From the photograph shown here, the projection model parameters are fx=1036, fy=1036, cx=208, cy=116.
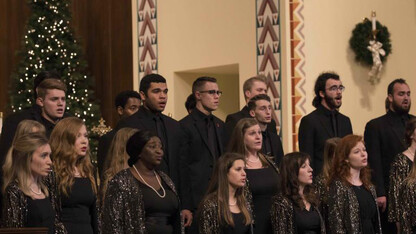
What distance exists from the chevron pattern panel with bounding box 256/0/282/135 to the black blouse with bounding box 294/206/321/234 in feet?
14.1

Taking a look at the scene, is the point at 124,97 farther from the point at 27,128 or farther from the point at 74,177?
the point at 27,128

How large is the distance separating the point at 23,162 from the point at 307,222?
232 centimetres

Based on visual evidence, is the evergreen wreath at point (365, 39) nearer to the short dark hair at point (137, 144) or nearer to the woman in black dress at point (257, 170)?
the woman in black dress at point (257, 170)

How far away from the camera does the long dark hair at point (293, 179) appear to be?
8.01 m

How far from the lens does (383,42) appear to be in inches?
504

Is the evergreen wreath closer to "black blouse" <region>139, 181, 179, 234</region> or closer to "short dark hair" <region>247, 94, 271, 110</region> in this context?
"short dark hair" <region>247, 94, 271, 110</region>

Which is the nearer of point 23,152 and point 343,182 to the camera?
point 23,152

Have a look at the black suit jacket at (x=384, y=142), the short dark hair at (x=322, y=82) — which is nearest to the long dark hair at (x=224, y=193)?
the short dark hair at (x=322, y=82)

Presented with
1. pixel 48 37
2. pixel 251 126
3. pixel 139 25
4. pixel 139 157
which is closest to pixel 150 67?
pixel 139 25

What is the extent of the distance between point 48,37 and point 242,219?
7.54 metres

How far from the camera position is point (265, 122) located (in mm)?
9031

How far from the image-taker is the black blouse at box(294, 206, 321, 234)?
7.95 metres

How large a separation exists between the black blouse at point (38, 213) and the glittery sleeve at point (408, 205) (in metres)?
3.15

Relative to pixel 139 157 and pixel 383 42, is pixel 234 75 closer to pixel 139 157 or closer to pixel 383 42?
pixel 383 42
